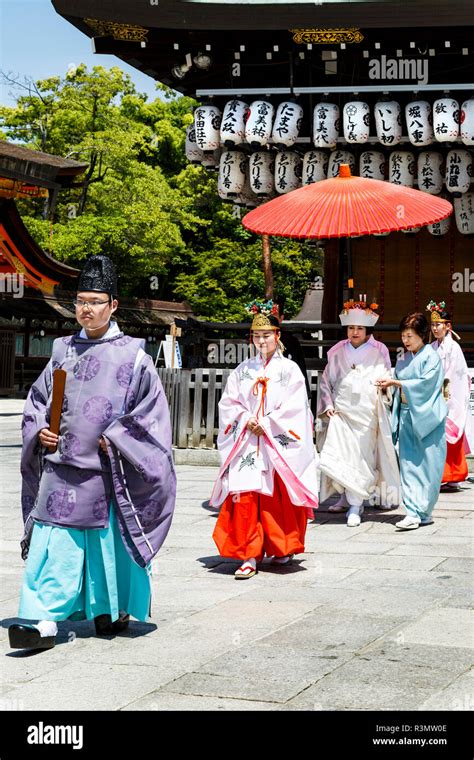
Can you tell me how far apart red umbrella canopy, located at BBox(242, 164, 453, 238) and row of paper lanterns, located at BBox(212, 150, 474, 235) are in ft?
15.7

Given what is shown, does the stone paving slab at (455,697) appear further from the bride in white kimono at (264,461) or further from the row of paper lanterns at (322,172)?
the row of paper lanterns at (322,172)

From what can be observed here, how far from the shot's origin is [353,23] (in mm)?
12758

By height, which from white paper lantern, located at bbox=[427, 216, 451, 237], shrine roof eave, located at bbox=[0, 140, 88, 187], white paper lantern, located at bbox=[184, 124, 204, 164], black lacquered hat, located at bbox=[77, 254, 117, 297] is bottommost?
black lacquered hat, located at bbox=[77, 254, 117, 297]

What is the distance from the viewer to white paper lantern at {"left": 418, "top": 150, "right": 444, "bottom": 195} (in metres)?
14.1

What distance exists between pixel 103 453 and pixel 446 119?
9.61 meters

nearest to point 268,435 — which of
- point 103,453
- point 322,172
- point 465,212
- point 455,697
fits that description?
point 103,453

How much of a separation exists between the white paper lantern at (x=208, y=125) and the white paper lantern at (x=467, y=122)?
334 centimetres

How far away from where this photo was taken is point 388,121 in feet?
44.9

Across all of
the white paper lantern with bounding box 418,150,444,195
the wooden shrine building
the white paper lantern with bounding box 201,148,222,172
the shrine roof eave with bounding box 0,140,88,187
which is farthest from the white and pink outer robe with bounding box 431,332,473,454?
the shrine roof eave with bounding box 0,140,88,187

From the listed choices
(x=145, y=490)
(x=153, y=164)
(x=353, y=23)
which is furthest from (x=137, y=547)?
(x=153, y=164)

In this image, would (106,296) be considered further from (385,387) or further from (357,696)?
(385,387)

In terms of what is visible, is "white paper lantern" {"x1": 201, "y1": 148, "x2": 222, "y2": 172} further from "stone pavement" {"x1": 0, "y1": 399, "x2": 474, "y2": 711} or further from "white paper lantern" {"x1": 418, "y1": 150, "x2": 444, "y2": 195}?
"stone pavement" {"x1": 0, "y1": 399, "x2": 474, "y2": 711}

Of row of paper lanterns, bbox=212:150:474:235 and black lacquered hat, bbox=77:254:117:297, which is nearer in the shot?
black lacquered hat, bbox=77:254:117:297

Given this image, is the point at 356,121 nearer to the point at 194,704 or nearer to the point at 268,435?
the point at 268,435
